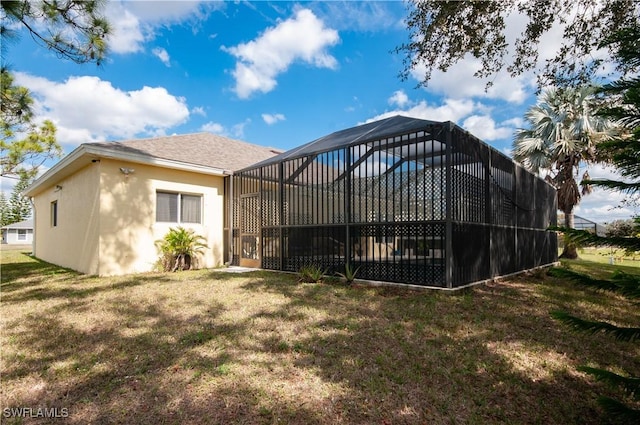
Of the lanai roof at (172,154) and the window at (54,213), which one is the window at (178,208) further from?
the window at (54,213)

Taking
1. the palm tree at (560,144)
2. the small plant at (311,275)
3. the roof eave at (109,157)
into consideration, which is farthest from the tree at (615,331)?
the palm tree at (560,144)

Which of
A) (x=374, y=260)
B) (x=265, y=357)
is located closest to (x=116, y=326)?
(x=265, y=357)

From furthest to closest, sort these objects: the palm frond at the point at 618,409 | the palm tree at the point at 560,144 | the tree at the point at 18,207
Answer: the tree at the point at 18,207 → the palm tree at the point at 560,144 → the palm frond at the point at 618,409

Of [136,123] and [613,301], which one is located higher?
[136,123]

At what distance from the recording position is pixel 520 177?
30.7 ft

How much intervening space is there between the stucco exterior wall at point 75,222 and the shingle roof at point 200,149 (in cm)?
128

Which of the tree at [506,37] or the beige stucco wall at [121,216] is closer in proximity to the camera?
the tree at [506,37]

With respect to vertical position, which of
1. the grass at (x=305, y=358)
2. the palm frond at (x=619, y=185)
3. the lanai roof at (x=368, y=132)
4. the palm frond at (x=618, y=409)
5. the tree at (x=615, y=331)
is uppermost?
the lanai roof at (x=368, y=132)

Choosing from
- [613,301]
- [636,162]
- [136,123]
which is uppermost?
[136,123]

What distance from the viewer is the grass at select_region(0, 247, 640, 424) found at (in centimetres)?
256

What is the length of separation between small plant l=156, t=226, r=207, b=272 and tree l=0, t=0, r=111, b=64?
4.91m

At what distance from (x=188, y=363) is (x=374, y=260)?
15.1ft

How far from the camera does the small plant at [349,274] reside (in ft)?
23.1

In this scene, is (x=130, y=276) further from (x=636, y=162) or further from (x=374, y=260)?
(x=636, y=162)
